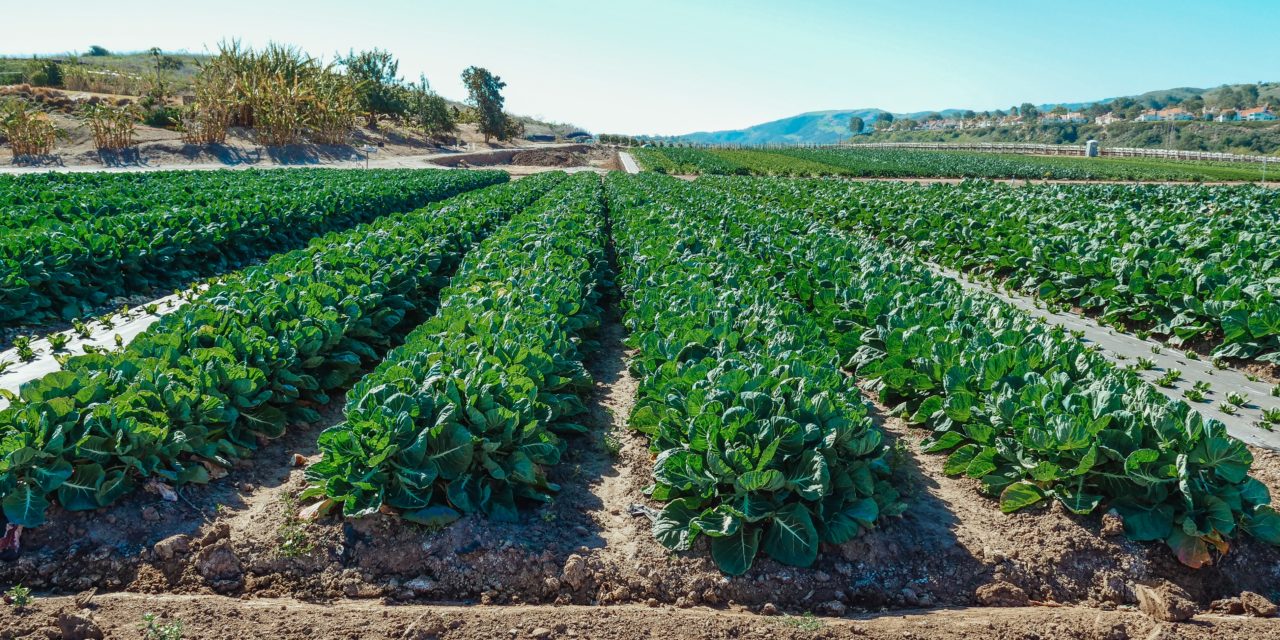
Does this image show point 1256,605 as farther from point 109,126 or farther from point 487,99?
point 487,99

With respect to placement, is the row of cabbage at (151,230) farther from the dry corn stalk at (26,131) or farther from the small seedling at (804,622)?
the dry corn stalk at (26,131)

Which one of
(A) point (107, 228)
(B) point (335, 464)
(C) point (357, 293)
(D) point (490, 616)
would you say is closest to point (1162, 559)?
(D) point (490, 616)

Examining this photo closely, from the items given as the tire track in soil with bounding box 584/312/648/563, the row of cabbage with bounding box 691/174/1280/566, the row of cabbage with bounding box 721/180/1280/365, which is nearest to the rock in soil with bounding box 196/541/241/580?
the tire track in soil with bounding box 584/312/648/563

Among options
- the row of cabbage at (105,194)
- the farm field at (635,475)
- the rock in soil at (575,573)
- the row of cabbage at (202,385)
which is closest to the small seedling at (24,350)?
the row of cabbage at (202,385)

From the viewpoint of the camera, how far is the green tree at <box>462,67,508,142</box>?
A: 74.5 metres

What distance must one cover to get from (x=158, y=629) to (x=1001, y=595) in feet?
13.6

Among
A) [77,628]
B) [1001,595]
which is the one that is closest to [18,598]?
[77,628]

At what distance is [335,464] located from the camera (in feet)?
14.4

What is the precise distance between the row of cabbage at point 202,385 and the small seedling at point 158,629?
1097 mm

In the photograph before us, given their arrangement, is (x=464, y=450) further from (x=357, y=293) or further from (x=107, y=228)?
(x=107, y=228)

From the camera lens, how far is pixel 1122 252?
34.1ft

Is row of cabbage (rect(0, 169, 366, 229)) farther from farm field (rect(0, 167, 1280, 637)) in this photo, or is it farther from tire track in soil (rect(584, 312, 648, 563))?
tire track in soil (rect(584, 312, 648, 563))

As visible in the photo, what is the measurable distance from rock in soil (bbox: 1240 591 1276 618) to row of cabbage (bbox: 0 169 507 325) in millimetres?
10880

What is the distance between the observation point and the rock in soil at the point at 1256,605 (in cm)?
378
